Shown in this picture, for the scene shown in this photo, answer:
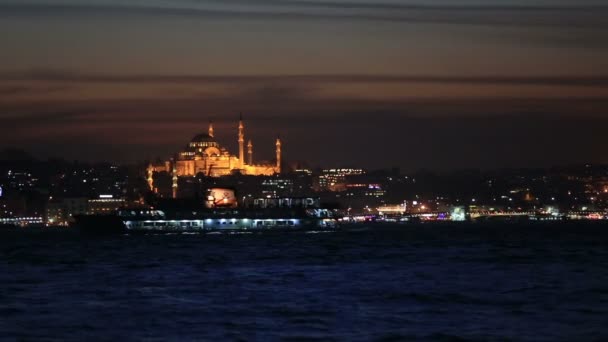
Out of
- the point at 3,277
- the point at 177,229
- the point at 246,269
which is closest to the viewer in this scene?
the point at 3,277

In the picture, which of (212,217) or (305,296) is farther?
(212,217)

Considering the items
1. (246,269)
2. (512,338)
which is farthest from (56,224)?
(512,338)

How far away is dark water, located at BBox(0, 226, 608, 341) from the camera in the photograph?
Result: 3244cm

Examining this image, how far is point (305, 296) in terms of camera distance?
41.5 metres

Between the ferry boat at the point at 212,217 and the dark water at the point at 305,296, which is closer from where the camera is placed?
the dark water at the point at 305,296

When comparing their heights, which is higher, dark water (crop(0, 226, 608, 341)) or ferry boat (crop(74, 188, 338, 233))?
ferry boat (crop(74, 188, 338, 233))

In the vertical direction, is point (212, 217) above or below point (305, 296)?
above

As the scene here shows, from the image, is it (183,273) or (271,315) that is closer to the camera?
(271,315)

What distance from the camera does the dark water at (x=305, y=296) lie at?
32.4 m

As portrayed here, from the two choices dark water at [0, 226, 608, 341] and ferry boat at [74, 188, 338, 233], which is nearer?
dark water at [0, 226, 608, 341]

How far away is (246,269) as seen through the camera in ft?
184

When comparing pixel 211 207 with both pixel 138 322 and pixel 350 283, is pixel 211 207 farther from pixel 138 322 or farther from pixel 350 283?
pixel 138 322

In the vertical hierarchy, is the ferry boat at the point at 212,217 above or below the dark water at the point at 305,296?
above

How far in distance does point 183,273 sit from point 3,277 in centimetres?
731
